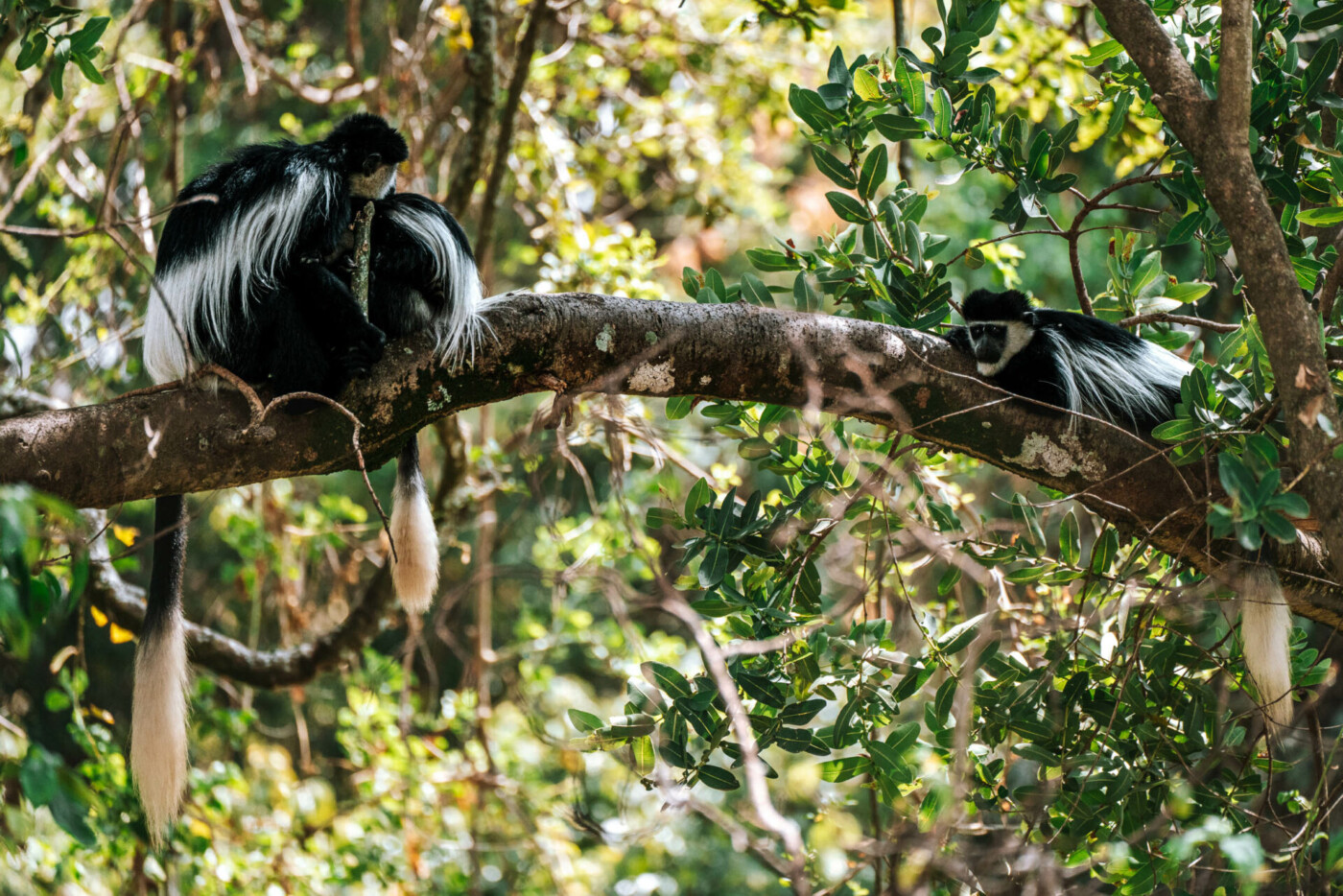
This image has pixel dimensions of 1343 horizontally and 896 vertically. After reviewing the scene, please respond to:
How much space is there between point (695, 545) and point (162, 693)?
0.99m

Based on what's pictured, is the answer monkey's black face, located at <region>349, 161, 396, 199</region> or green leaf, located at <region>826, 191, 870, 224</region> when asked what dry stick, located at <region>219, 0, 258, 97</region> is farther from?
green leaf, located at <region>826, 191, 870, 224</region>

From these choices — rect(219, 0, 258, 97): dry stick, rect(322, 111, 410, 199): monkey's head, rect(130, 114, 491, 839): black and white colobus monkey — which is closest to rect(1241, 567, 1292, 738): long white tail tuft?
rect(130, 114, 491, 839): black and white colobus monkey

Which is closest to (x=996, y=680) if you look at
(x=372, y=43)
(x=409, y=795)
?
(x=409, y=795)

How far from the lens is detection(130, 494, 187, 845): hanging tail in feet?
5.52

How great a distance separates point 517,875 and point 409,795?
1.04 metres

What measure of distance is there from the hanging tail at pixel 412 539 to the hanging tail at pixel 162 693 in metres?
0.39

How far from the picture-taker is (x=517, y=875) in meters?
3.90

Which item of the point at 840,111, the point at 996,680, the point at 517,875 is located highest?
the point at 840,111

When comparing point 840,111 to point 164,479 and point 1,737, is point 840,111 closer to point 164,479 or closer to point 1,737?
point 164,479

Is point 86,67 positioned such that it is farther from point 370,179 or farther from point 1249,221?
point 1249,221

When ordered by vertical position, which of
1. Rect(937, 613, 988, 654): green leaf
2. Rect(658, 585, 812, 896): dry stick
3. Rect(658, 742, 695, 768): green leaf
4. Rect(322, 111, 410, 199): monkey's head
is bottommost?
Rect(658, 742, 695, 768): green leaf

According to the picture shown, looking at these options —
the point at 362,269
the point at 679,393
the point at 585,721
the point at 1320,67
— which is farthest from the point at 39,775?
the point at 1320,67

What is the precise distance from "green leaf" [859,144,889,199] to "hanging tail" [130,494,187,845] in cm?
130

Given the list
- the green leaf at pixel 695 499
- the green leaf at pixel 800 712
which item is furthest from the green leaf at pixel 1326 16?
the green leaf at pixel 800 712
